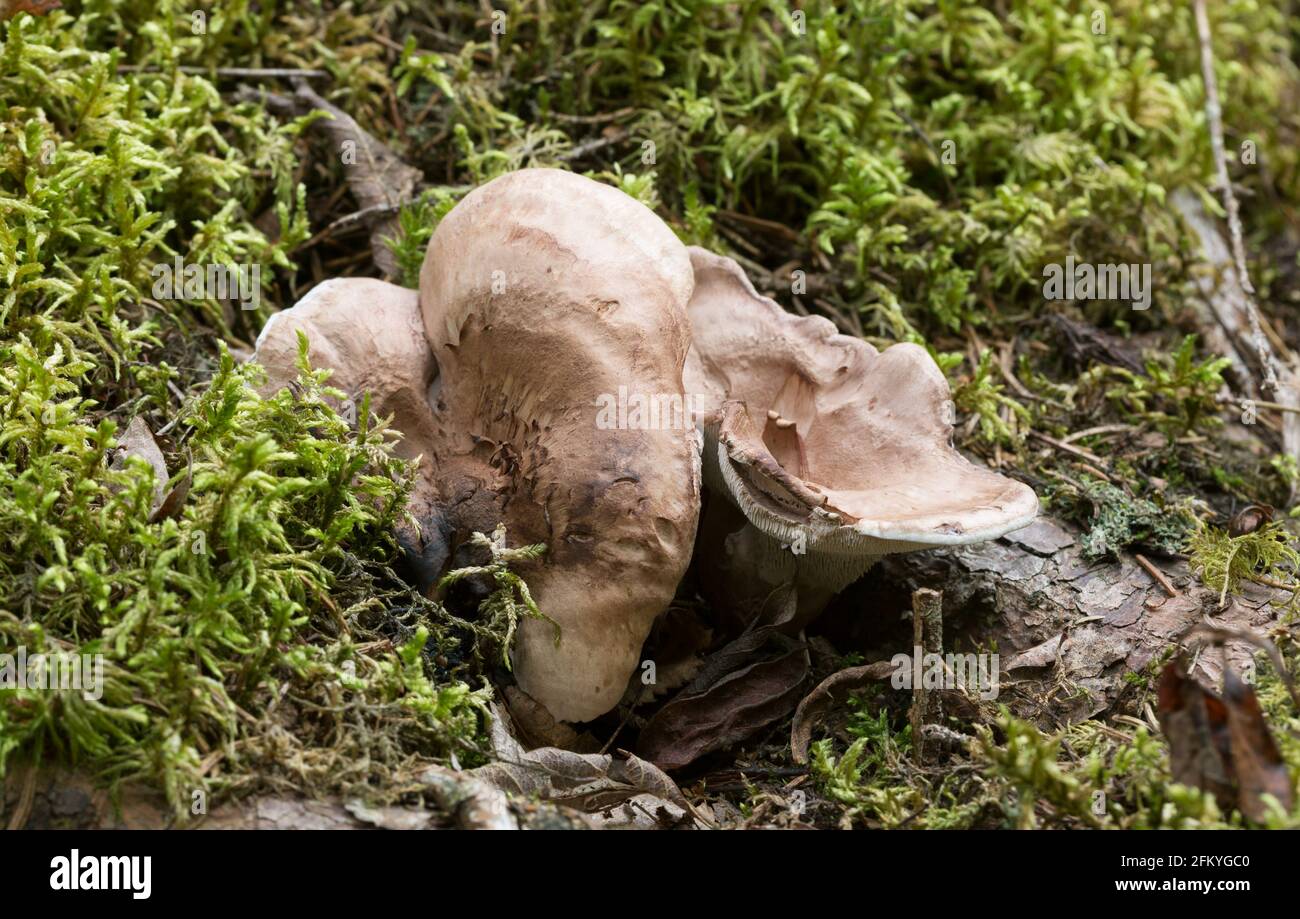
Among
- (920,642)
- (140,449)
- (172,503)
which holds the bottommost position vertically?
(920,642)

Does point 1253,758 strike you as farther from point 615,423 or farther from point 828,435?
point 615,423

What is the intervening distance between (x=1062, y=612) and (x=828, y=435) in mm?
931

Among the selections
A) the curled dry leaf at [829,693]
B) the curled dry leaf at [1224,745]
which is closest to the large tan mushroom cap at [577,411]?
the curled dry leaf at [829,693]

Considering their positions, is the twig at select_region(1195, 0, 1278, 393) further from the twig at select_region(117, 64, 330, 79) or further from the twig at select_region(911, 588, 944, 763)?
the twig at select_region(117, 64, 330, 79)

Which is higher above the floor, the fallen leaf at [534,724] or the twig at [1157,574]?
the twig at [1157,574]

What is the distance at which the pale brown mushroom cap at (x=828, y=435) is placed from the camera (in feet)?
9.32

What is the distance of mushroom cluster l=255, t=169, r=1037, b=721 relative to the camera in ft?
9.34

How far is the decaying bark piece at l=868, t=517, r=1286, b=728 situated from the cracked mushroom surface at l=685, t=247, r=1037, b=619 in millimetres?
405

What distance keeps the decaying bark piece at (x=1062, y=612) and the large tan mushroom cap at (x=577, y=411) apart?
3.39 feet

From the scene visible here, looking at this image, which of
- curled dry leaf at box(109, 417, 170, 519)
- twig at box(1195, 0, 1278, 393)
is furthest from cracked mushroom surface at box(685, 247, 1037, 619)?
twig at box(1195, 0, 1278, 393)

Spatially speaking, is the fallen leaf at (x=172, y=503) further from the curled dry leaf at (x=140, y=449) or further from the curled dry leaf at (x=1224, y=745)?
the curled dry leaf at (x=1224, y=745)

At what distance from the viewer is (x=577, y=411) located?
2900mm

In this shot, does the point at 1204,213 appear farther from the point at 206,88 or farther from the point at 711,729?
the point at 206,88

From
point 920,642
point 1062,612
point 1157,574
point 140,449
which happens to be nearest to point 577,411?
point 920,642
